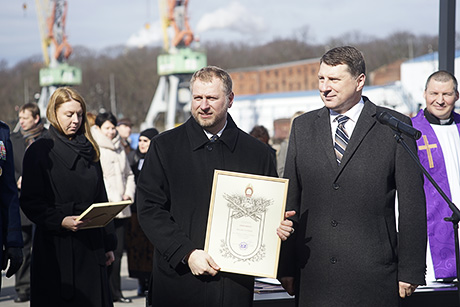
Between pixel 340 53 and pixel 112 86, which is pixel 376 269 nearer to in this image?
pixel 340 53

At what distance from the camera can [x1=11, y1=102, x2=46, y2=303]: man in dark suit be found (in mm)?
8344

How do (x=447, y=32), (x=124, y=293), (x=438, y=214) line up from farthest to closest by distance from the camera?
1. (x=124, y=293)
2. (x=447, y=32)
3. (x=438, y=214)

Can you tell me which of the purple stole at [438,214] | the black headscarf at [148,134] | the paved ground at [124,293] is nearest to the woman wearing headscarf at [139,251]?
the black headscarf at [148,134]

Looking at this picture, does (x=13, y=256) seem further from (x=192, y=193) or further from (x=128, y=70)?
(x=128, y=70)

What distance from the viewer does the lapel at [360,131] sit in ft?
12.3

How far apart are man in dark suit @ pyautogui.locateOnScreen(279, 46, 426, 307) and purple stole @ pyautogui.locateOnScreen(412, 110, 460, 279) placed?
7.43ft

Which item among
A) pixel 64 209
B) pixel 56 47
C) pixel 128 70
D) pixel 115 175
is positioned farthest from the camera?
pixel 128 70

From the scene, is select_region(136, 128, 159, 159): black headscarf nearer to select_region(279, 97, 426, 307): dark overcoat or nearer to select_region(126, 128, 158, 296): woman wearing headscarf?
select_region(126, 128, 158, 296): woman wearing headscarf

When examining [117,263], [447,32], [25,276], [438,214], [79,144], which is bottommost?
[25,276]

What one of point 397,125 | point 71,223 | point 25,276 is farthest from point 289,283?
point 25,276

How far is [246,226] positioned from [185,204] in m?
0.36

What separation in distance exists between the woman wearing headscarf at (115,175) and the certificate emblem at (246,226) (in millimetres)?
4949

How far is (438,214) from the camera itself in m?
5.94

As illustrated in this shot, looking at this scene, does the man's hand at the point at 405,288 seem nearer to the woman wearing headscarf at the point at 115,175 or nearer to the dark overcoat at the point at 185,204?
the dark overcoat at the point at 185,204
